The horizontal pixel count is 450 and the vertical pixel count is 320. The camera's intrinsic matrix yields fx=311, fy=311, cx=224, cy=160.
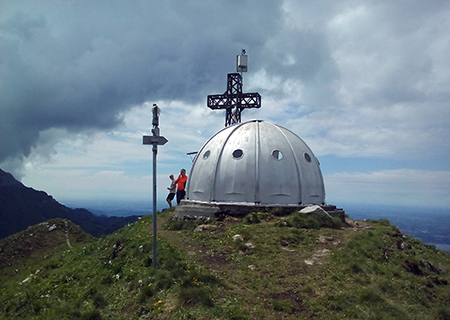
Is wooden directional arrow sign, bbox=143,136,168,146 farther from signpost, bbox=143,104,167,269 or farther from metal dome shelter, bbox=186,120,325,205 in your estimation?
metal dome shelter, bbox=186,120,325,205

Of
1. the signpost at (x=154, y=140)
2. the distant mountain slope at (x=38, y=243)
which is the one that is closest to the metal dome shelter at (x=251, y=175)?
the signpost at (x=154, y=140)

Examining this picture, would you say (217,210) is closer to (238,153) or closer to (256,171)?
(256,171)

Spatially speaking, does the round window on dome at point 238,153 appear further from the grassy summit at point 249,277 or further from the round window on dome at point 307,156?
the round window on dome at point 307,156

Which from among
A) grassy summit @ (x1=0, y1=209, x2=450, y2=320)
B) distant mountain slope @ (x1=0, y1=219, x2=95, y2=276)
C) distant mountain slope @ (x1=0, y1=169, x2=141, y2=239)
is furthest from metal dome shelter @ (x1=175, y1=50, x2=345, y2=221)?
distant mountain slope @ (x1=0, y1=169, x2=141, y2=239)

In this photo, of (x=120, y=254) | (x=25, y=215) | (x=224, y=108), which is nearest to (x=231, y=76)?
(x=224, y=108)

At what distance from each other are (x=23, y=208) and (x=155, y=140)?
215ft

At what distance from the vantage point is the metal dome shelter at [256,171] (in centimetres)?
1555

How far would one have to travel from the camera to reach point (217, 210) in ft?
49.8

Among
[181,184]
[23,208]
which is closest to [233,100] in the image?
[181,184]

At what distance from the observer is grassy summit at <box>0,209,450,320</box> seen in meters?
7.36

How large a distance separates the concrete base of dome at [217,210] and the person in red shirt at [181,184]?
1936mm

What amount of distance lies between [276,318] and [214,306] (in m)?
1.41

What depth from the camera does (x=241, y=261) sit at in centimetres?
1002

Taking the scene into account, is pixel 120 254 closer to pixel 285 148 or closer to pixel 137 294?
pixel 137 294
